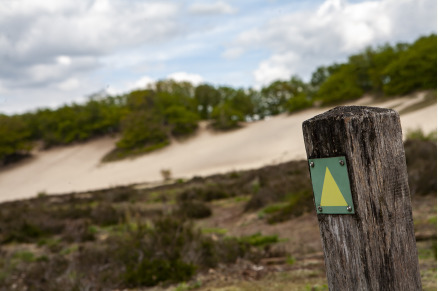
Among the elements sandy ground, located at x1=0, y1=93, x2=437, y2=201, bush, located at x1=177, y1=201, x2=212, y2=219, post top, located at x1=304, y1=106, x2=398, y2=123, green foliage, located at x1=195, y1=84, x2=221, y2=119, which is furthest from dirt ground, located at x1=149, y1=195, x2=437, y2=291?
green foliage, located at x1=195, y1=84, x2=221, y2=119

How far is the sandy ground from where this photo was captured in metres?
44.1

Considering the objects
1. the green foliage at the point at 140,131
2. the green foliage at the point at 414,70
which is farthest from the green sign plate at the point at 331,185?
the green foliage at the point at 140,131

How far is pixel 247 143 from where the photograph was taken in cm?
5038

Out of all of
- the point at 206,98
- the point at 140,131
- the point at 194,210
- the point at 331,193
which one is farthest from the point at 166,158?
the point at 331,193

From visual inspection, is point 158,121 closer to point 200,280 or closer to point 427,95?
point 427,95

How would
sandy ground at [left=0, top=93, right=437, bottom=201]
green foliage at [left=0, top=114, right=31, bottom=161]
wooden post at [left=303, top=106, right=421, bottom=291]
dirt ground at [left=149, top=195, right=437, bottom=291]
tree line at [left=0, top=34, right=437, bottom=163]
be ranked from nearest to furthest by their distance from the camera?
wooden post at [left=303, top=106, right=421, bottom=291], dirt ground at [left=149, top=195, right=437, bottom=291], sandy ground at [left=0, top=93, right=437, bottom=201], tree line at [left=0, top=34, right=437, bottom=163], green foliage at [left=0, top=114, right=31, bottom=161]

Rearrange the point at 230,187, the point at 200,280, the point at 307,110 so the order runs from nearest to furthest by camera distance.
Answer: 1. the point at 200,280
2. the point at 230,187
3. the point at 307,110

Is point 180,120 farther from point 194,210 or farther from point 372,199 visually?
point 372,199

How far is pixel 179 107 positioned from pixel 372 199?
53.5 metres

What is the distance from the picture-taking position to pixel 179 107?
180 feet

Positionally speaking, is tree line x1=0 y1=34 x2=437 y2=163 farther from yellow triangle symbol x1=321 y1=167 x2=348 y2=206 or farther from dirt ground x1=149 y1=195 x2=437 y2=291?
yellow triangle symbol x1=321 y1=167 x2=348 y2=206

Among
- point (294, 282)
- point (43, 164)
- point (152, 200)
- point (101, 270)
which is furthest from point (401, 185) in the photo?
point (43, 164)

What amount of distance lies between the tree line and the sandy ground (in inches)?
61.7

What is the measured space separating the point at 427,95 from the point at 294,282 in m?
42.3
